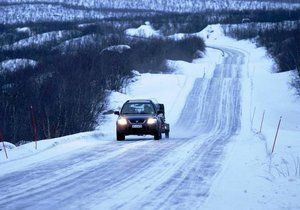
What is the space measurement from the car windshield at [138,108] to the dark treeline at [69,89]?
62.3ft

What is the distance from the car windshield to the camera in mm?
26000

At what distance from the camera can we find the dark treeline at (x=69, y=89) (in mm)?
51906

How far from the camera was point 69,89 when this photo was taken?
5884cm

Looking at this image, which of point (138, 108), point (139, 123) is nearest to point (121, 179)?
point (139, 123)

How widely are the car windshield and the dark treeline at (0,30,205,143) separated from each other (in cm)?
1899

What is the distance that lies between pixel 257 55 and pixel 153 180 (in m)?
89.0

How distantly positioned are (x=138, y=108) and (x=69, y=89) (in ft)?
110

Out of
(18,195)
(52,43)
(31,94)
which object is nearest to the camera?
(18,195)

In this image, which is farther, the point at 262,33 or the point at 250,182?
the point at 262,33

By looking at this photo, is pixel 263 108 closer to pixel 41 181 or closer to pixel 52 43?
pixel 41 181

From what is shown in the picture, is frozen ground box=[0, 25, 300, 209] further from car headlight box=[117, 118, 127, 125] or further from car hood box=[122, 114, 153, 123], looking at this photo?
car hood box=[122, 114, 153, 123]

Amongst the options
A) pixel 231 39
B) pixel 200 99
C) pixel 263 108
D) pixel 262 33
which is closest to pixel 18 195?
pixel 263 108

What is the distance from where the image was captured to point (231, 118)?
154 feet

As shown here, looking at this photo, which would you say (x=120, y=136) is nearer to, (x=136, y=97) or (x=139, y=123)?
(x=139, y=123)
